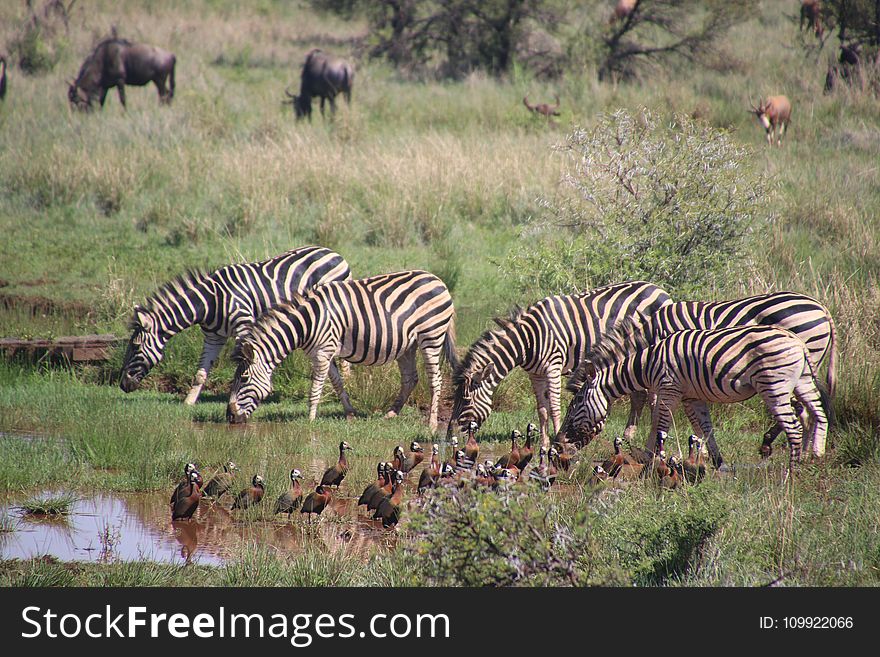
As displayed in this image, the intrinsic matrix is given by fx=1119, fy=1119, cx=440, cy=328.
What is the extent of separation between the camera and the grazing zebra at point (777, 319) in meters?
9.65

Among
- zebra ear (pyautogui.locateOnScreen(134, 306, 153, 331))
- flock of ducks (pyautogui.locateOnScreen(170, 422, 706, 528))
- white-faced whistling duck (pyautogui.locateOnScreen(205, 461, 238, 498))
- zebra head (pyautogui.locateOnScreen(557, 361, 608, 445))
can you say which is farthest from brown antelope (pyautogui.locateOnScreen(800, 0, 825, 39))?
white-faced whistling duck (pyautogui.locateOnScreen(205, 461, 238, 498))

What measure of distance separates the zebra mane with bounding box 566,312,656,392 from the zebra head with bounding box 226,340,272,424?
116 inches

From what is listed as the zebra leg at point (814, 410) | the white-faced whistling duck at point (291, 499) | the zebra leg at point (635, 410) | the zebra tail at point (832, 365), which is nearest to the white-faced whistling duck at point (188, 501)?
the white-faced whistling duck at point (291, 499)

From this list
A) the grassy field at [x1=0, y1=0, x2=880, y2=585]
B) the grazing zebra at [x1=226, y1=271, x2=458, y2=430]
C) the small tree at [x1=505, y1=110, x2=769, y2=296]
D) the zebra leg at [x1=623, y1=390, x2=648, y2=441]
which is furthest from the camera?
the small tree at [x1=505, y1=110, x2=769, y2=296]

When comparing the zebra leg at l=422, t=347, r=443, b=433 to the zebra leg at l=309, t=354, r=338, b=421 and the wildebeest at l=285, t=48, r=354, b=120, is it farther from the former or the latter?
the wildebeest at l=285, t=48, r=354, b=120

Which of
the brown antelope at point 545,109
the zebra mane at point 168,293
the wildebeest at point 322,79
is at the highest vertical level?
the wildebeest at point 322,79

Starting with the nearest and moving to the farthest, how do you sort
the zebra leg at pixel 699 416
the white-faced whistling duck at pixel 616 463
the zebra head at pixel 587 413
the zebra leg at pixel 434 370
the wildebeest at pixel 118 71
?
the white-faced whistling duck at pixel 616 463 < the zebra leg at pixel 699 416 < the zebra head at pixel 587 413 < the zebra leg at pixel 434 370 < the wildebeest at pixel 118 71

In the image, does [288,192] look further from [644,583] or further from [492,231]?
[644,583]

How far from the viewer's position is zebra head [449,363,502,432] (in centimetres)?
1010

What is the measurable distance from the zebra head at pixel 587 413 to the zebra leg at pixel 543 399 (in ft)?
2.00

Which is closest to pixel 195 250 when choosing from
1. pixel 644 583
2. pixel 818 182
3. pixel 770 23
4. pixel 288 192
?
pixel 288 192

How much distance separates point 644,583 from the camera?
650 centimetres

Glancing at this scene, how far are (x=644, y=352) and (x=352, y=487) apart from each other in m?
2.66

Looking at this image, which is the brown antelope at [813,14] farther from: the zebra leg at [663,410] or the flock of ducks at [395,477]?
the flock of ducks at [395,477]
